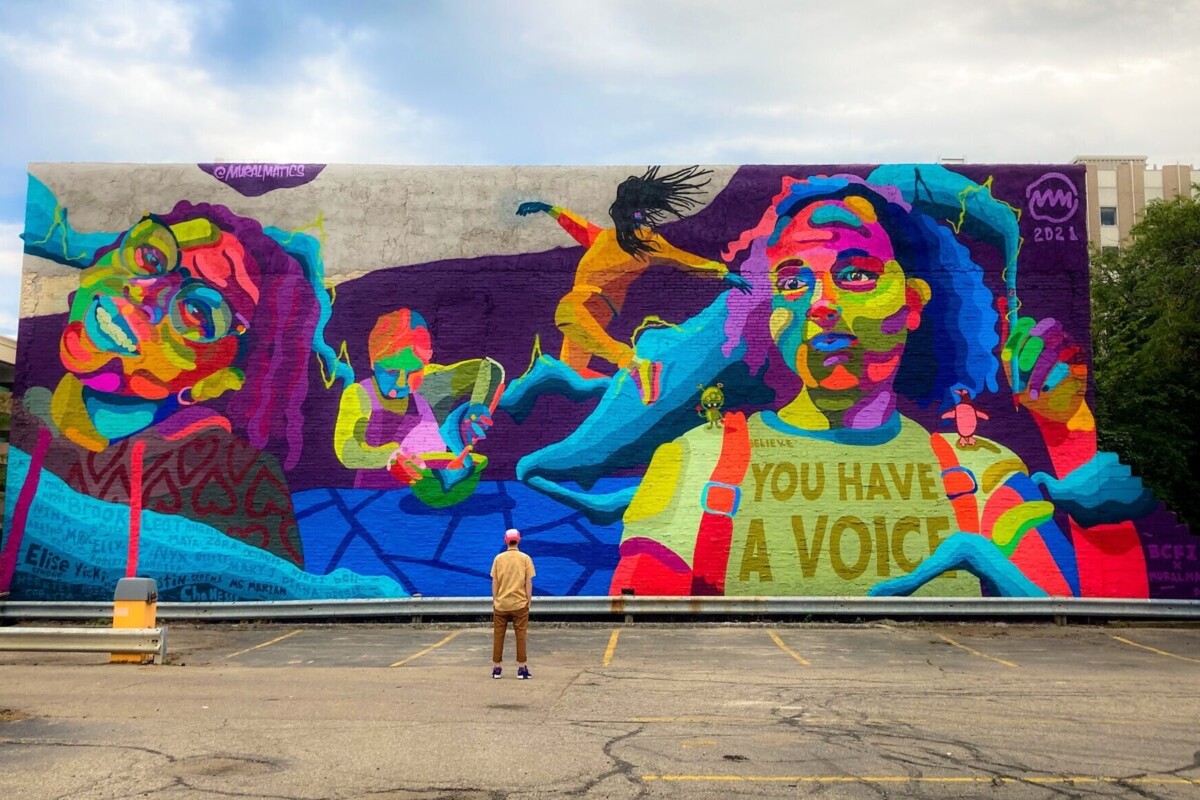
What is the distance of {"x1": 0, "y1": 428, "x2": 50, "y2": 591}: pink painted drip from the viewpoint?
19453 mm

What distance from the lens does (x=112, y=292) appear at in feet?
65.7

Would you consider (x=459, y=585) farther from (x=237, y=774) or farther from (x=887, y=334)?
(x=237, y=774)

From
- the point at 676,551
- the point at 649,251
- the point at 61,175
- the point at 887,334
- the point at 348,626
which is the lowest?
the point at 348,626

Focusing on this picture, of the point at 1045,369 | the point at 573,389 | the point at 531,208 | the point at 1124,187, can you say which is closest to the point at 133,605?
the point at 573,389

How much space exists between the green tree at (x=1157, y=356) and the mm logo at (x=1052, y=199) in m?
2.73

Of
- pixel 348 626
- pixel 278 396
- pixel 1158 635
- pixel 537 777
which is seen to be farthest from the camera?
pixel 278 396

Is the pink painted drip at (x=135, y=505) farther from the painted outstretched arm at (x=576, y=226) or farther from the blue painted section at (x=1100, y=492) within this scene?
the blue painted section at (x=1100, y=492)

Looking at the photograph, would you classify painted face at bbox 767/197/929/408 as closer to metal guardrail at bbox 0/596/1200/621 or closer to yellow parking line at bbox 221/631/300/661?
metal guardrail at bbox 0/596/1200/621

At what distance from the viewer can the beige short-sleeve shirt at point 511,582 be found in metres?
12.0

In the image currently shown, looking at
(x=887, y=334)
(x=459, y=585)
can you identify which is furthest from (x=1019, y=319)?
(x=459, y=585)

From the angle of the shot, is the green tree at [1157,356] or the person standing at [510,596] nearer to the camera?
the person standing at [510,596]

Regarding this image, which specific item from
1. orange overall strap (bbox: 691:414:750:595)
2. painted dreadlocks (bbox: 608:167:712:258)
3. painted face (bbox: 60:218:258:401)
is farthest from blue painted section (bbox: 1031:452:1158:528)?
painted face (bbox: 60:218:258:401)

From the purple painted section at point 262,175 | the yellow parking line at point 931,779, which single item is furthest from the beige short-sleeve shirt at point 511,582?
the purple painted section at point 262,175

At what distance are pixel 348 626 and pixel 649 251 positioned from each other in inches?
350
